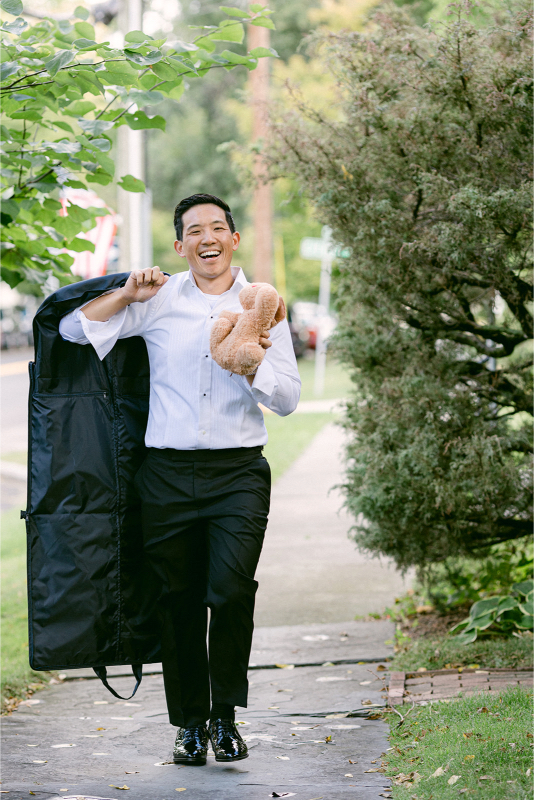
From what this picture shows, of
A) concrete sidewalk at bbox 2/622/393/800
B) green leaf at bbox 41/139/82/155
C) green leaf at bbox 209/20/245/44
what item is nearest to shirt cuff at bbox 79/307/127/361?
green leaf at bbox 41/139/82/155

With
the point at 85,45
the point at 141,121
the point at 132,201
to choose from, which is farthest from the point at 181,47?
the point at 132,201

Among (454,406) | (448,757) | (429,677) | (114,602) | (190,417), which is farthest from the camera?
(454,406)

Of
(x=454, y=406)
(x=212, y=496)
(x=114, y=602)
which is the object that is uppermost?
(x=454, y=406)

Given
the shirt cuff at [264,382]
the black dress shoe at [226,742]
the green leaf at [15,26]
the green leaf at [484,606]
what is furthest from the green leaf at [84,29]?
the green leaf at [484,606]

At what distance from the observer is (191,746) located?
12.4 ft

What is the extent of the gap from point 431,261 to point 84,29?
2090 millimetres

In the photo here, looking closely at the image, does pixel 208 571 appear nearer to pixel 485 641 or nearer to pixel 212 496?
pixel 212 496

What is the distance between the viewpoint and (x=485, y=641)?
5086 millimetres

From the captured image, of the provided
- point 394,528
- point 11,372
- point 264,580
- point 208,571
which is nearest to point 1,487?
point 264,580

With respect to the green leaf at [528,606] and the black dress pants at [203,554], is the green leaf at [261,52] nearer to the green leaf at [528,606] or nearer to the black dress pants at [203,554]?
the black dress pants at [203,554]

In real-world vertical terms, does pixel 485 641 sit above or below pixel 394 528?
below

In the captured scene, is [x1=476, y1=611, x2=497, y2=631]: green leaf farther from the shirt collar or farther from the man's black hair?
the man's black hair

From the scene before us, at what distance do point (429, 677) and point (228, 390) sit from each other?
2.03m

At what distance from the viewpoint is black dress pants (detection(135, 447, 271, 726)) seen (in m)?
3.61
